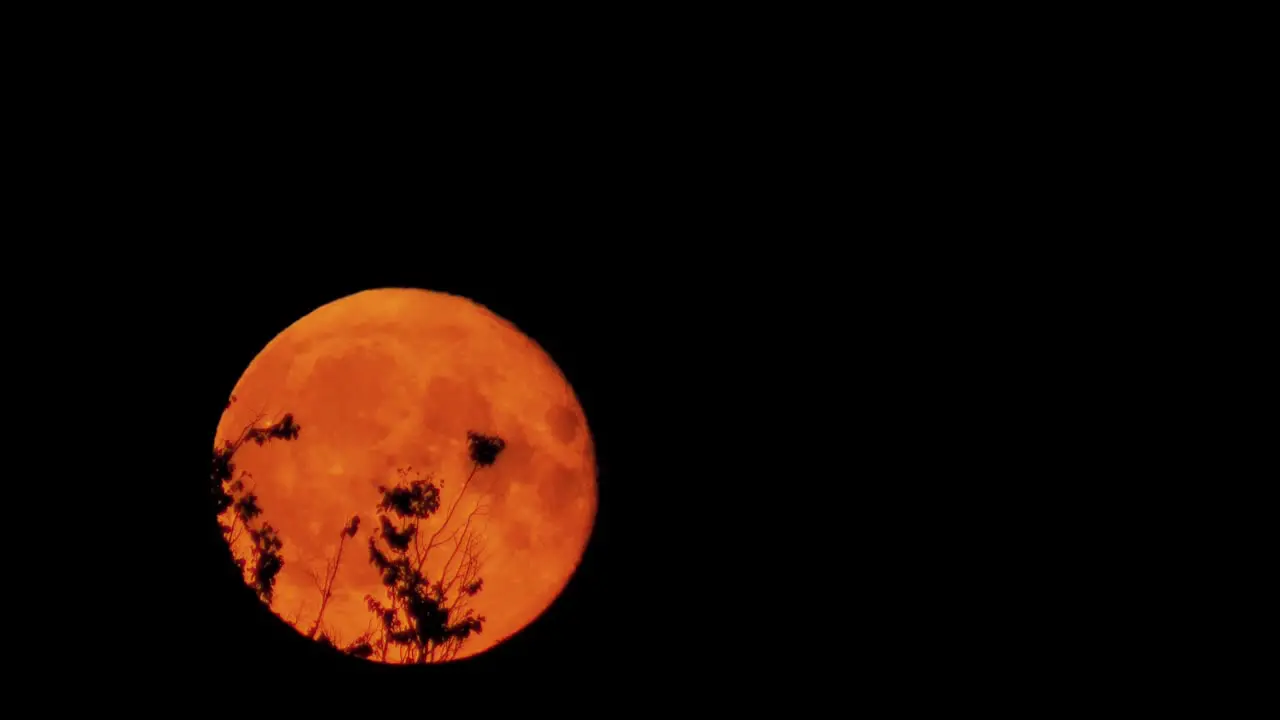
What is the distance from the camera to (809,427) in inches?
145

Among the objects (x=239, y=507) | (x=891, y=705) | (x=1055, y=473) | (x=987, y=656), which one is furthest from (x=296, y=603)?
(x=1055, y=473)

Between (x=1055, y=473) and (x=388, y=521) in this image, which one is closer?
(x=388, y=521)

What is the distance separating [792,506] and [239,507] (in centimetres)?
237

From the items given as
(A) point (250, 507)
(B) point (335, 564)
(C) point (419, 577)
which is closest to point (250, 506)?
(A) point (250, 507)

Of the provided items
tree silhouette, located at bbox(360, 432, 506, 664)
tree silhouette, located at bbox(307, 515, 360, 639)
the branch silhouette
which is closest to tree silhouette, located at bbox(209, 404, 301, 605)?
the branch silhouette

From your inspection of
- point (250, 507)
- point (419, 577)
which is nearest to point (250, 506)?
point (250, 507)

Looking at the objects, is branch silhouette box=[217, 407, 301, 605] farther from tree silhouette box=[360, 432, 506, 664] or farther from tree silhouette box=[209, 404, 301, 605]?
tree silhouette box=[360, 432, 506, 664]

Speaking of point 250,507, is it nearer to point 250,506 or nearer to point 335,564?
point 250,506

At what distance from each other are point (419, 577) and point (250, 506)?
75 cm

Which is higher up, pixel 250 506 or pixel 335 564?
pixel 250 506

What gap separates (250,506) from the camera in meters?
3.26

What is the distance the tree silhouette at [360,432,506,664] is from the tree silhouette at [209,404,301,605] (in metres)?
0.40

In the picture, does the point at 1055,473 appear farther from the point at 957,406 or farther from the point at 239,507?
the point at 239,507

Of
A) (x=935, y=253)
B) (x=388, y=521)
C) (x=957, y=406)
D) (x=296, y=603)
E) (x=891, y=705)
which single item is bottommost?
(x=891, y=705)
